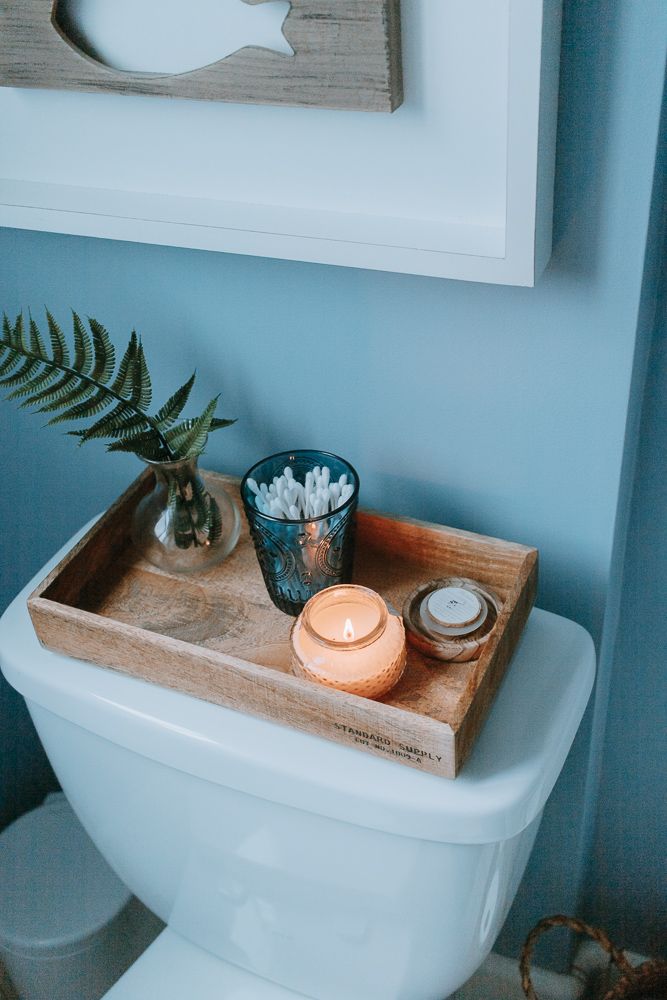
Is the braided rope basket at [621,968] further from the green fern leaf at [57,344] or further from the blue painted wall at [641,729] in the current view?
the green fern leaf at [57,344]

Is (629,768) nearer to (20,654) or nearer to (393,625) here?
(393,625)

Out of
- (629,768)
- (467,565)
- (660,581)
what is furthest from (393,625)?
(629,768)

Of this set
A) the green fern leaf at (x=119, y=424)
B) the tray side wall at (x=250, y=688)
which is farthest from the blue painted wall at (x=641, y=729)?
the green fern leaf at (x=119, y=424)

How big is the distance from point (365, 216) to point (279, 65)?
0.31 ft

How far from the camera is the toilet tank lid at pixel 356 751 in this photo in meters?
0.57

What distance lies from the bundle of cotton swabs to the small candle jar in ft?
0.19

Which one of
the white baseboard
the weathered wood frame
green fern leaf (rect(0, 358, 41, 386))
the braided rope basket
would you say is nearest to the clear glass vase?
green fern leaf (rect(0, 358, 41, 386))

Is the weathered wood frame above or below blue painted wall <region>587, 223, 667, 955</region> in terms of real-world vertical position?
above

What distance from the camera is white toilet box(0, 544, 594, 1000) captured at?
0.59 metres

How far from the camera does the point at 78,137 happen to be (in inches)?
24.2

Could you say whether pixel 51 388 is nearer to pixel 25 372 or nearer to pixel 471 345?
pixel 25 372

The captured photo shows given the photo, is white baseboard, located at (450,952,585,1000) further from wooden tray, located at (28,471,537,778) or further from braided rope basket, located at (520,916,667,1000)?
wooden tray, located at (28,471,537,778)

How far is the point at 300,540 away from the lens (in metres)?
0.63

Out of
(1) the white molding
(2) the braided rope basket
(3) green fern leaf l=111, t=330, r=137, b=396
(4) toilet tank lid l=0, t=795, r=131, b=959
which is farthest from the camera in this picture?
(4) toilet tank lid l=0, t=795, r=131, b=959
